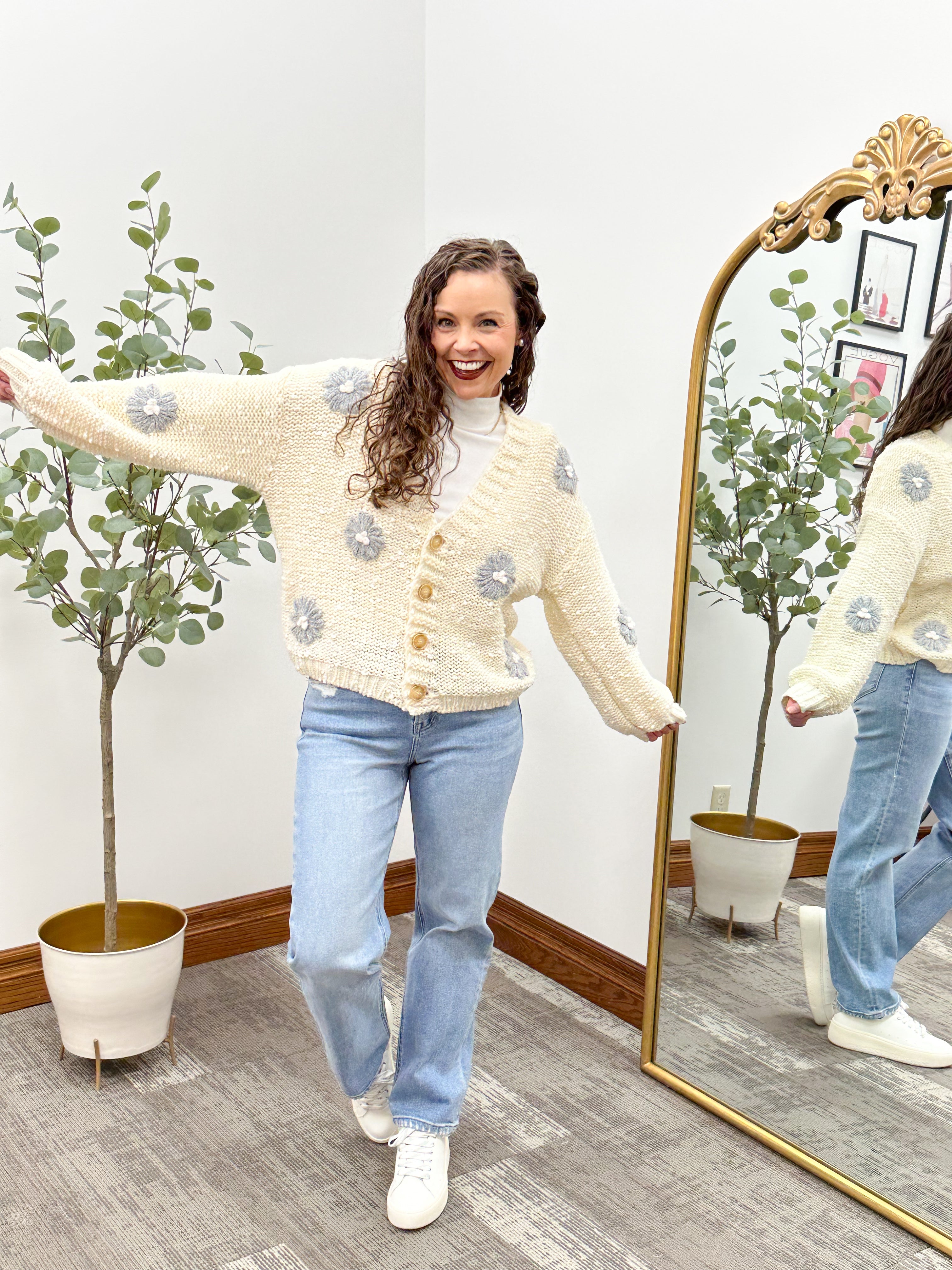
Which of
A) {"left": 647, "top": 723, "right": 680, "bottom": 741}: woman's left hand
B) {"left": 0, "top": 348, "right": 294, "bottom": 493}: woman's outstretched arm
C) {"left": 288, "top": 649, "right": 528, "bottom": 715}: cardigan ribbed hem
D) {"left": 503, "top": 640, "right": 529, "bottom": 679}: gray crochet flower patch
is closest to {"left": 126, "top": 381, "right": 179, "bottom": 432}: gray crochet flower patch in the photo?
{"left": 0, "top": 348, "right": 294, "bottom": 493}: woman's outstretched arm

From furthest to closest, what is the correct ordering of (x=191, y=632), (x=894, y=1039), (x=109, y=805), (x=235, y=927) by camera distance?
(x=235, y=927) < (x=109, y=805) < (x=191, y=632) < (x=894, y=1039)

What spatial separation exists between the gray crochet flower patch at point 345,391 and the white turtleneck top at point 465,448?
12 cm

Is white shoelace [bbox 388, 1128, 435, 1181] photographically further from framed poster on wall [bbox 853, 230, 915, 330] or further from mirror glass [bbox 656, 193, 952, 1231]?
framed poster on wall [bbox 853, 230, 915, 330]

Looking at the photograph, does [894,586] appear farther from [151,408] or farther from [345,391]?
[151,408]

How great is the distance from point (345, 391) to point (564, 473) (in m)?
0.35

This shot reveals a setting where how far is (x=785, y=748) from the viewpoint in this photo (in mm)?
1852

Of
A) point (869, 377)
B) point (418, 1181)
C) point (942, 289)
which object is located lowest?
point (418, 1181)

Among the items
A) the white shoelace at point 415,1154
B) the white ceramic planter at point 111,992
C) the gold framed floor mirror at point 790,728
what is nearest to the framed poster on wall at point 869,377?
the gold framed floor mirror at point 790,728

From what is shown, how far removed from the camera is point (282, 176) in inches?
97.1

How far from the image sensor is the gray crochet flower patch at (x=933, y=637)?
167cm

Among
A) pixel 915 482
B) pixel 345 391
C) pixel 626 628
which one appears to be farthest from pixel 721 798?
pixel 345 391

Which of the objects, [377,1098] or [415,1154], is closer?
[415,1154]

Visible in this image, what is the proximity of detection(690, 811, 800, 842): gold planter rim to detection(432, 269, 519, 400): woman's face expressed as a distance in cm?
87

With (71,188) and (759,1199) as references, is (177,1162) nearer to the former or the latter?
(759,1199)
